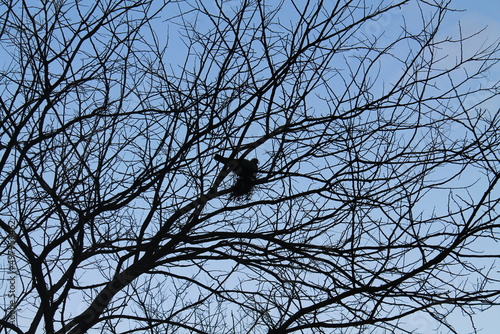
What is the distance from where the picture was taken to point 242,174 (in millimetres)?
4281

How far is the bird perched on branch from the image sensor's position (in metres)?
4.18

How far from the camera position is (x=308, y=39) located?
4141mm

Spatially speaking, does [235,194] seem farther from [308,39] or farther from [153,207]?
[308,39]

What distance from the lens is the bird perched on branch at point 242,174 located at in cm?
418

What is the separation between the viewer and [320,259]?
3912 mm

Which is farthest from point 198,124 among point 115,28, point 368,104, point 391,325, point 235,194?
point 391,325

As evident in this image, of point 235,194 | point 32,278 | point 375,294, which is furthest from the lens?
point 235,194

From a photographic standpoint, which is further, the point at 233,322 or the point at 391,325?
the point at 233,322

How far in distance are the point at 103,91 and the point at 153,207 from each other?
0.96 metres

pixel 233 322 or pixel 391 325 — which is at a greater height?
pixel 233 322

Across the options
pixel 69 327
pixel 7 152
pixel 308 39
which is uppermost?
pixel 308 39

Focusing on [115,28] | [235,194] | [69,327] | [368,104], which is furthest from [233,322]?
[115,28]

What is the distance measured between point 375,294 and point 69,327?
187 centimetres

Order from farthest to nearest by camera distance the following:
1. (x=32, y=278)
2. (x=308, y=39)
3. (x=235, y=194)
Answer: (x=235, y=194) < (x=308, y=39) < (x=32, y=278)
